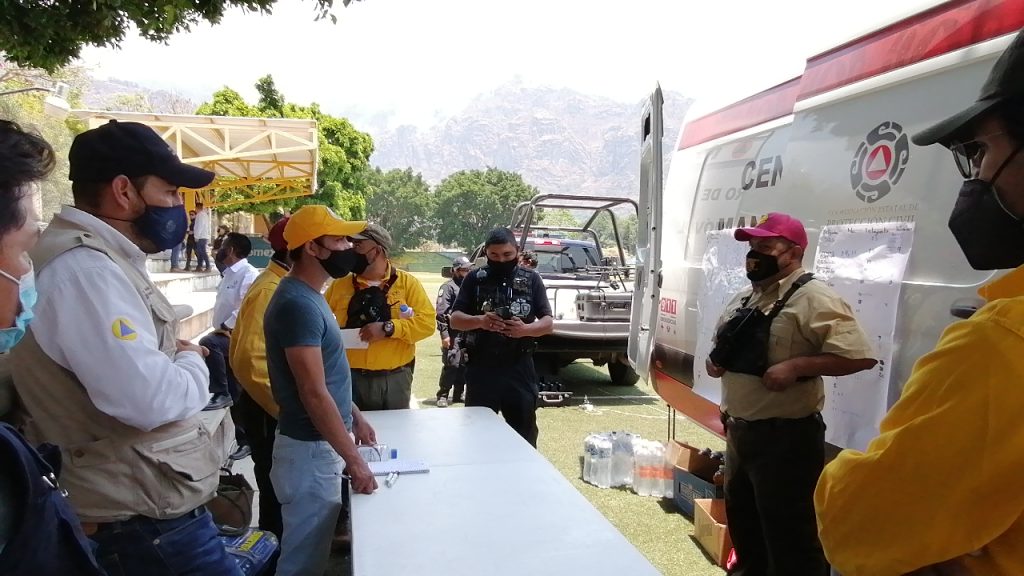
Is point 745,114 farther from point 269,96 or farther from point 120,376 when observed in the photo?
point 269,96

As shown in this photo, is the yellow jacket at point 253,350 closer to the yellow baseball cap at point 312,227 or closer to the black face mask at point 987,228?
the yellow baseball cap at point 312,227

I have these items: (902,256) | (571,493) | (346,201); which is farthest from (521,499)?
(346,201)

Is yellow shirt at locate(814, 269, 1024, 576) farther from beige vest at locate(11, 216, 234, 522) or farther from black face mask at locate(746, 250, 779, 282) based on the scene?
black face mask at locate(746, 250, 779, 282)

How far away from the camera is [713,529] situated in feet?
11.6

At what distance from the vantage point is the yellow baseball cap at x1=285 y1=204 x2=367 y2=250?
2.43 metres

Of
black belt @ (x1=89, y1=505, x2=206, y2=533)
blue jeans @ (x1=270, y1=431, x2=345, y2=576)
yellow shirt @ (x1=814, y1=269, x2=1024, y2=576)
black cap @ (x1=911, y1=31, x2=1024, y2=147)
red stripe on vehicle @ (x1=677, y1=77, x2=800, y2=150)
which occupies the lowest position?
blue jeans @ (x1=270, y1=431, x2=345, y2=576)

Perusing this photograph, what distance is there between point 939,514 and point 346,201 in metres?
31.6

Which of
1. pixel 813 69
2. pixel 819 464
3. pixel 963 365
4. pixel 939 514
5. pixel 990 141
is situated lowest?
pixel 819 464

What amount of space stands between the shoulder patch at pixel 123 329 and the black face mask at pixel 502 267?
2733mm

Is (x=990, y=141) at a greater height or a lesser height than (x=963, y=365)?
greater

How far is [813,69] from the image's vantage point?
3.07 meters

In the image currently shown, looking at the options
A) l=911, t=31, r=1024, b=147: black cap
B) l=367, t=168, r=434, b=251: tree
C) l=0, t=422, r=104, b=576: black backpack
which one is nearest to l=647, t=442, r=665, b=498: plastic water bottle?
l=911, t=31, r=1024, b=147: black cap

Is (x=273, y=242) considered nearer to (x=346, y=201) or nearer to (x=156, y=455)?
(x=156, y=455)

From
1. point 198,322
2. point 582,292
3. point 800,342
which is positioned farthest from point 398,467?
point 198,322
